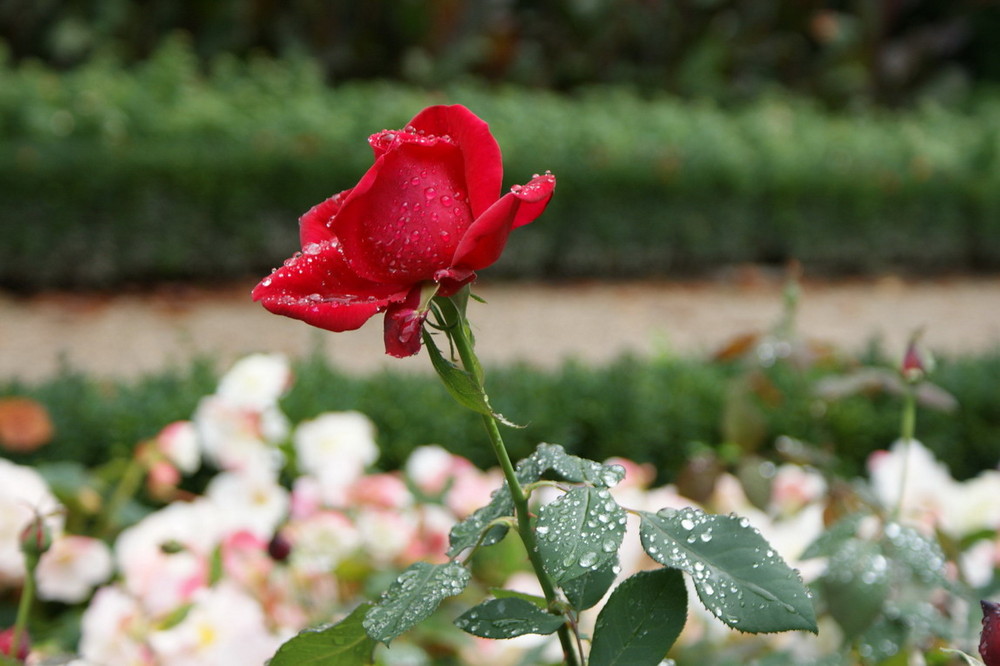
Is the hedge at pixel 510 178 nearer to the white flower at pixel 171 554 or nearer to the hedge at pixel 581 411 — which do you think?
the hedge at pixel 581 411

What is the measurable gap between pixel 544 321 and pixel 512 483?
487cm

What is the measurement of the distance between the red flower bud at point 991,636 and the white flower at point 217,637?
635mm

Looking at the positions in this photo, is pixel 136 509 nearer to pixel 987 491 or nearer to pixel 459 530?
pixel 459 530

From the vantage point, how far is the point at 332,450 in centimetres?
149

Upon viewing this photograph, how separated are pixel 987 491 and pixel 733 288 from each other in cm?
502

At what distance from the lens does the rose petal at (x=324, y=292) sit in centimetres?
53

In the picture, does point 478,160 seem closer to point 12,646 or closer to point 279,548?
point 12,646

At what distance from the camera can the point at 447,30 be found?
8.05 m

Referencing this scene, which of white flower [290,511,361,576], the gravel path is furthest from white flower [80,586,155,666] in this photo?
the gravel path

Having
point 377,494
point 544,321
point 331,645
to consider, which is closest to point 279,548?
point 377,494

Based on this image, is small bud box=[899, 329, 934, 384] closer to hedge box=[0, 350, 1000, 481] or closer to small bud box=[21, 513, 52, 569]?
small bud box=[21, 513, 52, 569]

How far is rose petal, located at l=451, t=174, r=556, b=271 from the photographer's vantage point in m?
0.51

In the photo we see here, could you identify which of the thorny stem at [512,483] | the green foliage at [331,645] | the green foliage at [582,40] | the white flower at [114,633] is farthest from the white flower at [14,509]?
the green foliage at [582,40]

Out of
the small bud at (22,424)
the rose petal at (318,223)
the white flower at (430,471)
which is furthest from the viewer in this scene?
the small bud at (22,424)
